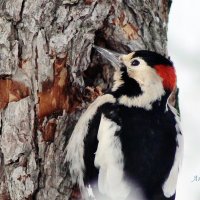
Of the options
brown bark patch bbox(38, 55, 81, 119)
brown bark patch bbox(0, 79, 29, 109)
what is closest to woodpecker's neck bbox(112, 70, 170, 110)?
brown bark patch bbox(38, 55, 81, 119)

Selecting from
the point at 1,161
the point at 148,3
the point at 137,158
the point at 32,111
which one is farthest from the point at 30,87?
the point at 148,3

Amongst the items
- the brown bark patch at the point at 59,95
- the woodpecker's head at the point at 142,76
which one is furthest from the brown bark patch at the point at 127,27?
the brown bark patch at the point at 59,95

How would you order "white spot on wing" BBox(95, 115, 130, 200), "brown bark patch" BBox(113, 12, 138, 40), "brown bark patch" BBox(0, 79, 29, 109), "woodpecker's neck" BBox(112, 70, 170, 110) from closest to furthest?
"white spot on wing" BBox(95, 115, 130, 200) < "brown bark patch" BBox(0, 79, 29, 109) < "woodpecker's neck" BBox(112, 70, 170, 110) < "brown bark patch" BBox(113, 12, 138, 40)

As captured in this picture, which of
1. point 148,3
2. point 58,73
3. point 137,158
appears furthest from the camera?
point 148,3

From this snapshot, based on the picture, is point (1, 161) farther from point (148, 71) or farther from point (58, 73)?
point (148, 71)

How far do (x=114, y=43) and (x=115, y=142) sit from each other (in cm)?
69

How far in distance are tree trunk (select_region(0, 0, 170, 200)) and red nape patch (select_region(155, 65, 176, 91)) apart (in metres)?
0.29

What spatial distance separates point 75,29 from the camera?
4.15 m

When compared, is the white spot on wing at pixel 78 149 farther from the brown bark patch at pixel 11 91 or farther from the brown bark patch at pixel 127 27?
the brown bark patch at pixel 127 27

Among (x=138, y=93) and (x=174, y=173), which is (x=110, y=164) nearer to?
(x=174, y=173)

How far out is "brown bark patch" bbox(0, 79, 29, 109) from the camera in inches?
155

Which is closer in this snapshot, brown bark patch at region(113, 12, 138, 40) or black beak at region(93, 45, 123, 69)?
black beak at region(93, 45, 123, 69)

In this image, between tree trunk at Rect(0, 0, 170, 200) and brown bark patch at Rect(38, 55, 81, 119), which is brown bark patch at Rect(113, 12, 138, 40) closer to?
tree trunk at Rect(0, 0, 170, 200)

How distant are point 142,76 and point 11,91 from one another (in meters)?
0.74
